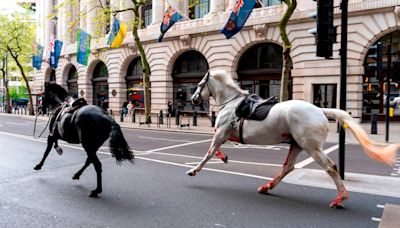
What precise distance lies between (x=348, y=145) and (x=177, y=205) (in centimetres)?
1092

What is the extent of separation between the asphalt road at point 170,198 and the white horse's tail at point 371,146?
0.85 m

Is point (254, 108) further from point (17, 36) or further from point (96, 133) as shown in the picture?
point (17, 36)

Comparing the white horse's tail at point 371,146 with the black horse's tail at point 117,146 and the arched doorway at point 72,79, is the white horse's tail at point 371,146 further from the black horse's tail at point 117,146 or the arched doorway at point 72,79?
the arched doorway at point 72,79

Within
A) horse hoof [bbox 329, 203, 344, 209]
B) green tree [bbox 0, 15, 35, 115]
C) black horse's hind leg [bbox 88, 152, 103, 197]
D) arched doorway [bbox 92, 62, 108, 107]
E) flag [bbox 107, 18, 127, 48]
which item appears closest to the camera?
horse hoof [bbox 329, 203, 344, 209]

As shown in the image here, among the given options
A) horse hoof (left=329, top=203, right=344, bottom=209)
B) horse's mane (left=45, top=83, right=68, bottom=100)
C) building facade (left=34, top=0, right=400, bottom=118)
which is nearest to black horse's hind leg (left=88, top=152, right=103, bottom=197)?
horse's mane (left=45, top=83, right=68, bottom=100)

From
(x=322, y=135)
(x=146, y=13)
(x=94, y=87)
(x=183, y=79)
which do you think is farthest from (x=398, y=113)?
(x=94, y=87)

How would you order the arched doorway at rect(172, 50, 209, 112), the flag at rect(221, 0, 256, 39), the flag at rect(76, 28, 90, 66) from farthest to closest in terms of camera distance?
the arched doorway at rect(172, 50, 209, 112) → the flag at rect(76, 28, 90, 66) → the flag at rect(221, 0, 256, 39)

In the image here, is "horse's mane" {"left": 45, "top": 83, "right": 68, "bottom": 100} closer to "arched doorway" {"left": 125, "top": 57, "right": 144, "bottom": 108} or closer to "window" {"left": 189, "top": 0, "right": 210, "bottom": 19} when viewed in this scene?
"window" {"left": 189, "top": 0, "right": 210, "bottom": 19}

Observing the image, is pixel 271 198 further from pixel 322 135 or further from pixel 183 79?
pixel 183 79

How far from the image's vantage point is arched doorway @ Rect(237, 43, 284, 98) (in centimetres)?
2784

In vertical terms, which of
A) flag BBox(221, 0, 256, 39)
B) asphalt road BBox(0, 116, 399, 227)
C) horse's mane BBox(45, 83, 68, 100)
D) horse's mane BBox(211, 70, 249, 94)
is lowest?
asphalt road BBox(0, 116, 399, 227)

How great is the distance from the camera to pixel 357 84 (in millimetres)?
23203

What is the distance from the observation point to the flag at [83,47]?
3050 cm

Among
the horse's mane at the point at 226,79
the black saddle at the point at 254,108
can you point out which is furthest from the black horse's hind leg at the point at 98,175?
the horse's mane at the point at 226,79
